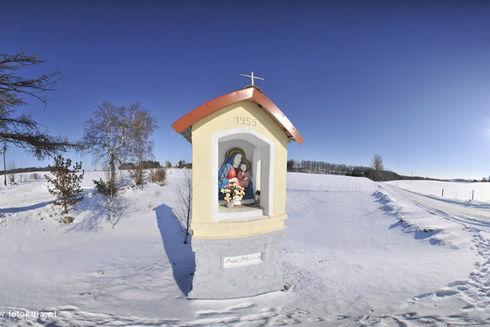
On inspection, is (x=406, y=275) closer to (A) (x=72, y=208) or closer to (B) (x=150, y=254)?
(B) (x=150, y=254)

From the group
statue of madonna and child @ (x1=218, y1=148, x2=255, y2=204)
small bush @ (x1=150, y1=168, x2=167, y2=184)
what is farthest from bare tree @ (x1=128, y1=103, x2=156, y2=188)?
statue of madonna and child @ (x1=218, y1=148, x2=255, y2=204)

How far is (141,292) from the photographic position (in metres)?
5.53

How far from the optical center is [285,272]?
6.75 metres

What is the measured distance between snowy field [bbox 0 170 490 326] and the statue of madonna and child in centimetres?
239

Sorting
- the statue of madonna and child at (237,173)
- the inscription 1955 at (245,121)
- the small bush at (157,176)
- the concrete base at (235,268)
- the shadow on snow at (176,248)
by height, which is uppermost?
the inscription 1955 at (245,121)

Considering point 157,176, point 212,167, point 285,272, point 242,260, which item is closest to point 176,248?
point 285,272

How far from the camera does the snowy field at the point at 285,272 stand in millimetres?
4273

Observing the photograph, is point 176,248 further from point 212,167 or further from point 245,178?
point 212,167

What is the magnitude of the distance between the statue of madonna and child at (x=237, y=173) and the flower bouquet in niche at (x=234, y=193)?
4.2 inches

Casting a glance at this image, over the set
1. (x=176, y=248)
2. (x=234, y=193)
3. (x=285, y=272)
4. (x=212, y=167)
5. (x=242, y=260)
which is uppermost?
(x=212, y=167)

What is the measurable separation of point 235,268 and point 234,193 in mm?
1648

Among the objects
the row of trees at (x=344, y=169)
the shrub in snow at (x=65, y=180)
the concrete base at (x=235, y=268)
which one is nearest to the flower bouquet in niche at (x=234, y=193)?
the concrete base at (x=235, y=268)

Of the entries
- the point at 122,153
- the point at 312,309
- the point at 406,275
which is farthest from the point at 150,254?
the point at 122,153

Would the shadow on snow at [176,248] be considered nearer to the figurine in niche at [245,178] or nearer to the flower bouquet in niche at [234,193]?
Result: the flower bouquet in niche at [234,193]
